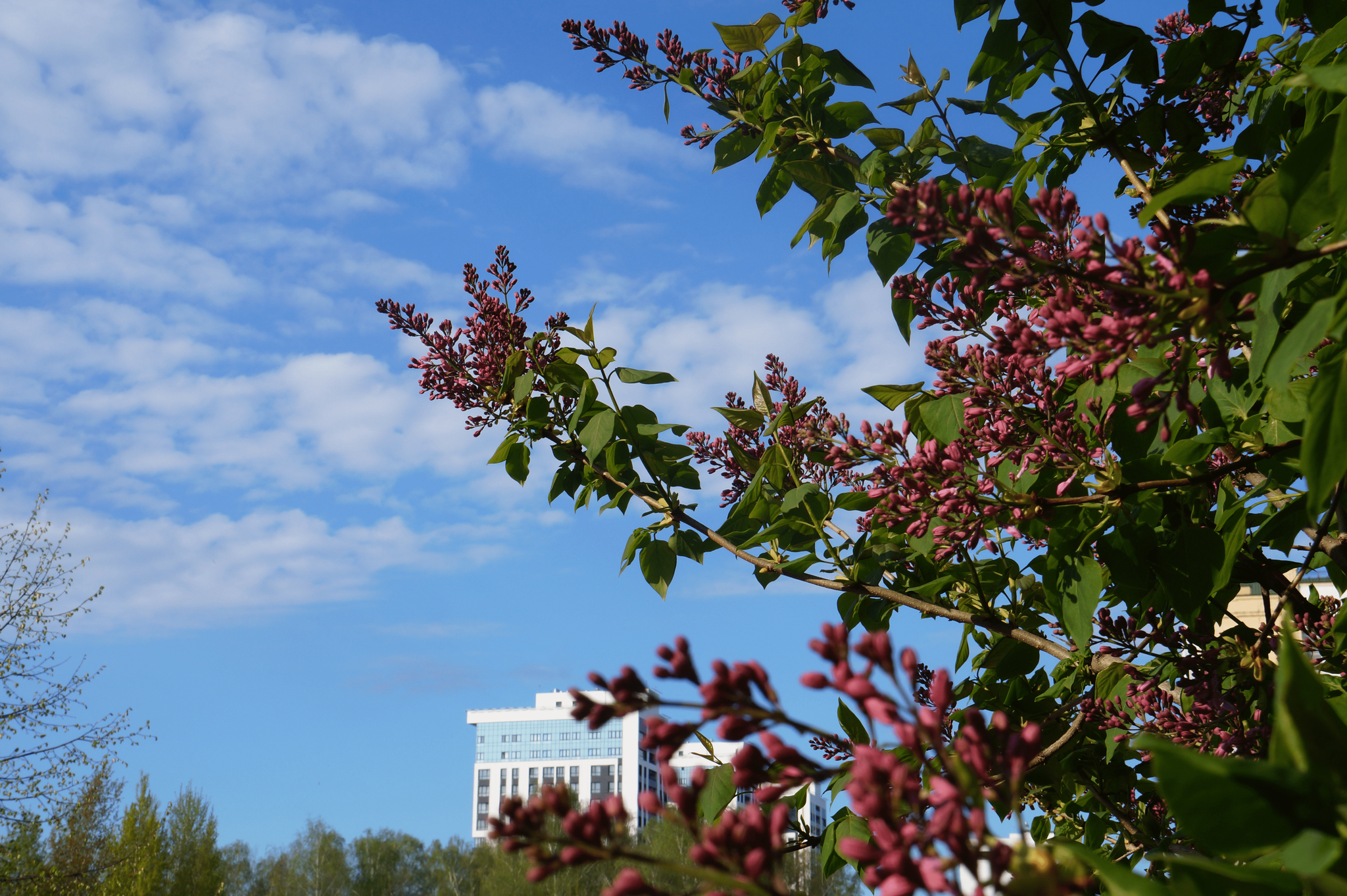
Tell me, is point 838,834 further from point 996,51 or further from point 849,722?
point 996,51

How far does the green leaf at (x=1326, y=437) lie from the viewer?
1.13 meters

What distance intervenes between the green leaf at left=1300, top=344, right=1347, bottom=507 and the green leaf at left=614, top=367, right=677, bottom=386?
92.5 inches

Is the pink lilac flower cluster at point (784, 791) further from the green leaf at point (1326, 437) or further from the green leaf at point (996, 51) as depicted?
the green leaf at point (996, 51)

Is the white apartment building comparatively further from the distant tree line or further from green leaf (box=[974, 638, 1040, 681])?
green leaf (box=[974, 638, 1040, 681])

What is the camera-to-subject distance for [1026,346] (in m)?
1.75

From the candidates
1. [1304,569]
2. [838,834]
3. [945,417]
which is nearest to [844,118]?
[945,417]

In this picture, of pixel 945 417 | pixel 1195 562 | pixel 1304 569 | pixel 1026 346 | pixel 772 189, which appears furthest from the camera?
pixel 772 189

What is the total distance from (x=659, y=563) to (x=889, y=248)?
53.1 inches

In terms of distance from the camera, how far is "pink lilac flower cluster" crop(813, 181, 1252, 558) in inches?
55.3

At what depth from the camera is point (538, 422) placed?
11.1 ft

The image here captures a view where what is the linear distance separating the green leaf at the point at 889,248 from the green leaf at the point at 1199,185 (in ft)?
5.47

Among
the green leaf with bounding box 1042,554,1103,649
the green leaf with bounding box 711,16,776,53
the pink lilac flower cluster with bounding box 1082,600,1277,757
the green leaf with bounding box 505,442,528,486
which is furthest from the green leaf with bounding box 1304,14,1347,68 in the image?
the green leaf with bounding box 505,442,528,486

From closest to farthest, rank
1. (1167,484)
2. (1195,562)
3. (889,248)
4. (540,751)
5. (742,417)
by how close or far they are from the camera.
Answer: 1. (1167,484)
2. (1195,562)
3. (889,248)
4. (742,417)
5. (540,751)

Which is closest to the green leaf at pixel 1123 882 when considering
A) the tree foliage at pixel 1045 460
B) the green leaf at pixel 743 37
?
the tree foliage at pixel 1045 460
